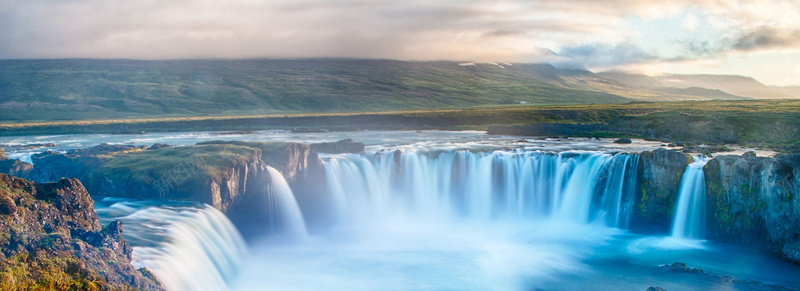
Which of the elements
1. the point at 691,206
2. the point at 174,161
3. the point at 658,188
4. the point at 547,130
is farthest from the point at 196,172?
the point at 547,130

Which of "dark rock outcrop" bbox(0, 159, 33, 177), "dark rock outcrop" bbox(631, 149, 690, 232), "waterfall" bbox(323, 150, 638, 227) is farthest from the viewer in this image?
"waterfall" bbox(323, 150, 638, 227)

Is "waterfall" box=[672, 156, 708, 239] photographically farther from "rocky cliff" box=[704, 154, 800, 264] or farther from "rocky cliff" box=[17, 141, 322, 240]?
"rocky cliff" box=[17, 141, 322, 240]

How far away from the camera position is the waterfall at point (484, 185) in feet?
124

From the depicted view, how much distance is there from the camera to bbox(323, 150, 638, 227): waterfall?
1489 inches

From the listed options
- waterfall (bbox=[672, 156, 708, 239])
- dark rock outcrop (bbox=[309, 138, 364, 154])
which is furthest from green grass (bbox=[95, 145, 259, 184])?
waterfall (bbox=[672, 156, 708, 239])

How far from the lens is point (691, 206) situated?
33.3 metres

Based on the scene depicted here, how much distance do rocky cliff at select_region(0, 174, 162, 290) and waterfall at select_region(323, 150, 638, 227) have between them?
71.9ft

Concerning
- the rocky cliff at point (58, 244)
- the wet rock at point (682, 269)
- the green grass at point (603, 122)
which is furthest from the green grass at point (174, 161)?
the green grass at point (603, 122)

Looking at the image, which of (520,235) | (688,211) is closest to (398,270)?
(520,235)

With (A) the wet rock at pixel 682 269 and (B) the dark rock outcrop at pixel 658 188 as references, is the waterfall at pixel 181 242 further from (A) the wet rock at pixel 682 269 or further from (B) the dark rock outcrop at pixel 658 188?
(B) the dark rock outcrop at pixel 658 188

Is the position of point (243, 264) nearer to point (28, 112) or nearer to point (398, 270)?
point (398, 270)

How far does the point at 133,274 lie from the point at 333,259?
1517 centimetres

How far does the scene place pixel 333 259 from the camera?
99.6 ft

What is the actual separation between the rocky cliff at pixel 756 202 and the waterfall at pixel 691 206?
1.16ft
